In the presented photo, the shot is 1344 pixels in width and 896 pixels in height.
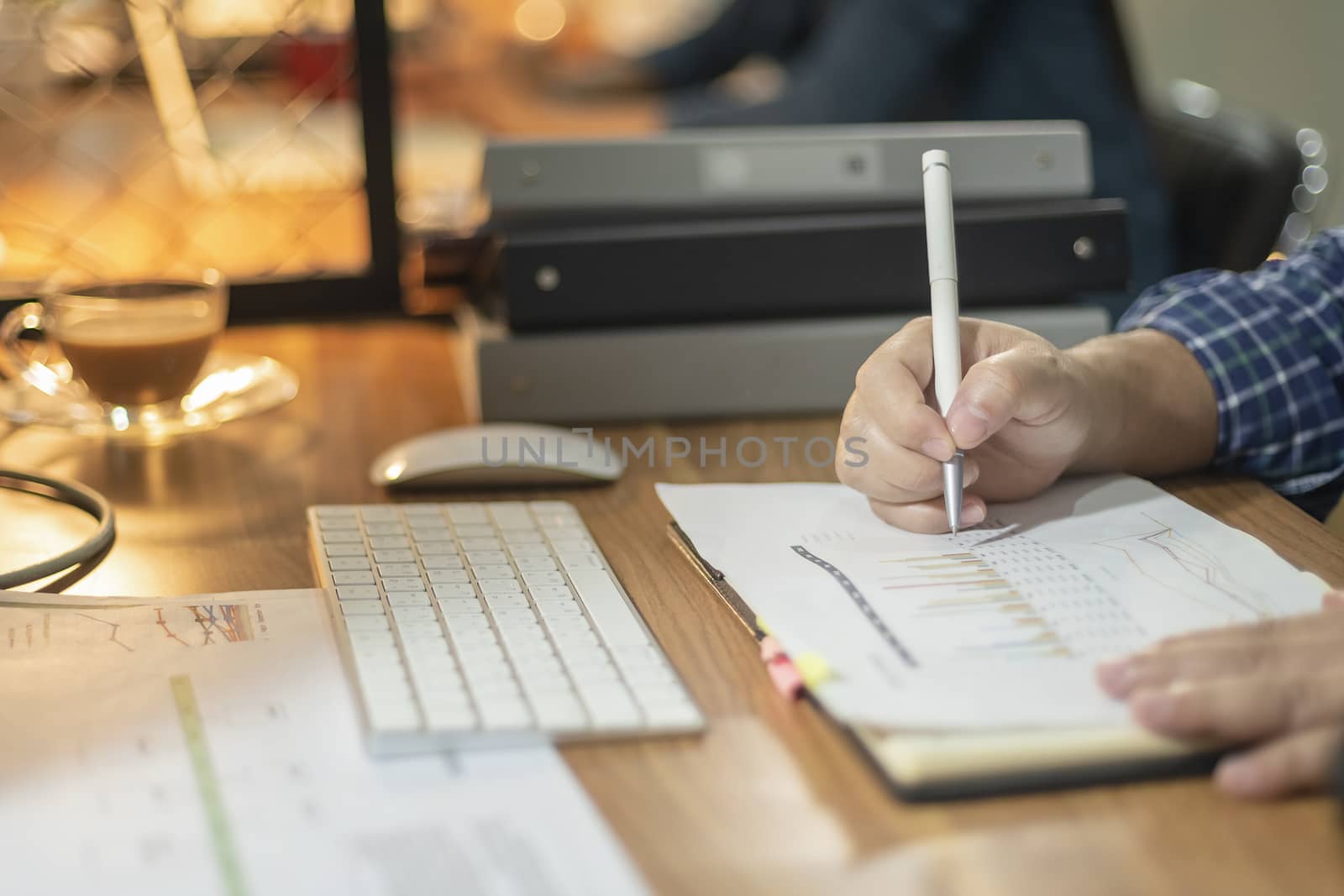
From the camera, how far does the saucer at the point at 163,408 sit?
82 centimetres

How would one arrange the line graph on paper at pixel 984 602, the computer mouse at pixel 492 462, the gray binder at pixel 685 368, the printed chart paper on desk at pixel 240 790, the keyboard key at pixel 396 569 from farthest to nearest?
the gray binder at pixel 685 368
the computer mouse at pixel 492 462
the keyboard key at pixel 396 569
the line graph on paper at pixel 984 602
the printed chart paper on desk at pixel 240 790

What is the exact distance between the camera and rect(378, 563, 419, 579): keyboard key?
0.58m

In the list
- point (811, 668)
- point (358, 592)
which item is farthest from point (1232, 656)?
point (358, 592)

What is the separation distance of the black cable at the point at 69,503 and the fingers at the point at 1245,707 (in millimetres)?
486

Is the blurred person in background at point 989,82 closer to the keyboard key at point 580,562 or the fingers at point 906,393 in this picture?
the fingers at point 906,393

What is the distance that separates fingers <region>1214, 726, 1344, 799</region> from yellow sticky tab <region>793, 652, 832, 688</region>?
0.44 feet

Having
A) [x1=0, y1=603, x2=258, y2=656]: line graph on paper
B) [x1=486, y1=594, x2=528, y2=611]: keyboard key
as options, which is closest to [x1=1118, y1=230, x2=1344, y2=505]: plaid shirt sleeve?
[x1=486, y1=594, x2=528, y2=611]: keyboard key

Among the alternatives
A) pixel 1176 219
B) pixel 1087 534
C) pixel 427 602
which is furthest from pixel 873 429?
pixel 1176 219

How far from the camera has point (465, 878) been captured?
0.37 m

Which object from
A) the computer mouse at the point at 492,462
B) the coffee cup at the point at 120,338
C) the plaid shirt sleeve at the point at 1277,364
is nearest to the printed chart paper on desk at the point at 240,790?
the computer mouse at the point at 492,462

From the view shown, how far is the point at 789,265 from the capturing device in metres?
0.83

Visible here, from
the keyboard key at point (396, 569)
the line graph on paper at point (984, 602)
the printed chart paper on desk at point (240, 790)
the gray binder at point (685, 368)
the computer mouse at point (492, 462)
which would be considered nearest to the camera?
the printed chart paper on desk at point (240, 790)

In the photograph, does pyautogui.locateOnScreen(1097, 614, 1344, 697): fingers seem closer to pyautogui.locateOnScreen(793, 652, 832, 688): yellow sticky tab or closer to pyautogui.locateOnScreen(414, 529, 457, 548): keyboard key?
pyautogui.locateOnScreen(793, 652, 832, 688): yellow sticky tab

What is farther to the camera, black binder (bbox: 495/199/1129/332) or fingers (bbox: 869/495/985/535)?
black binder (bbox: 495/199/1129/332)
